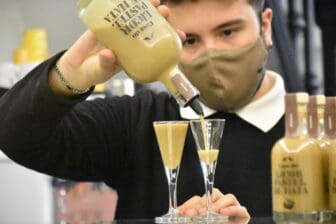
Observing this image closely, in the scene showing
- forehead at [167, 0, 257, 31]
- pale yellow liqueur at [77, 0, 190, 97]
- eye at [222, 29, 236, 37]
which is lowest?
eye at [222, 29, 236, 37]

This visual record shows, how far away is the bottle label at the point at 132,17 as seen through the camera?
1.10 m

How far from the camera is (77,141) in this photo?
1722 mm

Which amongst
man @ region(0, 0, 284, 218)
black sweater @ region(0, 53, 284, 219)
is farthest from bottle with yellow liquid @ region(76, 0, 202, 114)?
black sweater @ region(0, 53, 284, 219)

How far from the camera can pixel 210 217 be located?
118cm

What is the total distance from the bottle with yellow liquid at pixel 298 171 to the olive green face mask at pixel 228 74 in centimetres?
69

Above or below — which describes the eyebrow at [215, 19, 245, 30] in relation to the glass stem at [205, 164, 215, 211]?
above

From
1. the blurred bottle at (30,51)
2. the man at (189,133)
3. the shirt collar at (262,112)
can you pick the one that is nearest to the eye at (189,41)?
the man at (189,133)

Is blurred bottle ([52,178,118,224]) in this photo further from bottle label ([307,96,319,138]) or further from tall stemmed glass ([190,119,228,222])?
bottle label ([307,96,319,138])

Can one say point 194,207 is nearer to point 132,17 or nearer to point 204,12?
point 132,17

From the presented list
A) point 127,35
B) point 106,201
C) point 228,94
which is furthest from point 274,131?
point 106,201

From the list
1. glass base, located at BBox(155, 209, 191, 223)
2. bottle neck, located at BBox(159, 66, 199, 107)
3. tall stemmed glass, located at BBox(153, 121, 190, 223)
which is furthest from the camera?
tall stemmed glass, located at BBox(153, 121, 190, 223)

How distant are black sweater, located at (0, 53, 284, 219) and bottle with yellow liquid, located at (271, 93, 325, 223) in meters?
0.67

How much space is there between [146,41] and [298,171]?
0.30m

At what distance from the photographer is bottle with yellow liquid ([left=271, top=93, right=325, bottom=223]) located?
3.17 ft
